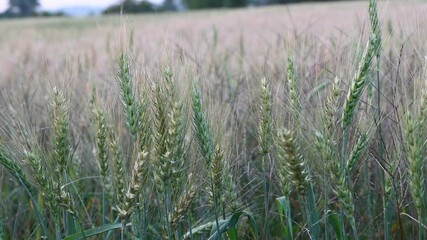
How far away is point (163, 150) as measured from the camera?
4.52ft

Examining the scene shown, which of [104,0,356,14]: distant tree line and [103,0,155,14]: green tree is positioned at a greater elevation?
[103,0,155,14]: green tree

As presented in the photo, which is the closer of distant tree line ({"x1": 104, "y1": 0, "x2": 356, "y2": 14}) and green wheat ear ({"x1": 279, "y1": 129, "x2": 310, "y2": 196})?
green wheat ear ({"x1": 279, "y1": 129, "x2": 310, "y2": 196})

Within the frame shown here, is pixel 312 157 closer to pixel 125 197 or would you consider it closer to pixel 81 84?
pixel 125 197

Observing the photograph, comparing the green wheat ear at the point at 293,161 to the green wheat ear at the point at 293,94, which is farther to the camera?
the green wheat ear at the point at 293,94

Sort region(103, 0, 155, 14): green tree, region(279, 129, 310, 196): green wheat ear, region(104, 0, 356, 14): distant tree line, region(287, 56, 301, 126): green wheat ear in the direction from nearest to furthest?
region(279, 129, 310, 196): green wheat ear, region(287, 56, 301, 126): green wheat ear, region(103, 0, 155, 14): green tree, region(104, 0, 356, 14): distant tree line

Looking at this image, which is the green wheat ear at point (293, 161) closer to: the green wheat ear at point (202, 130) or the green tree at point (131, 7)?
the green wheat ear at point (202, 130)

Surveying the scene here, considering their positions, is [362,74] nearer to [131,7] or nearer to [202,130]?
[202,130]

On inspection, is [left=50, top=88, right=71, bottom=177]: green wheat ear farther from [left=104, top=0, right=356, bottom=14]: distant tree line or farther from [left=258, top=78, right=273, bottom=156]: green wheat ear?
[left=104, top=0, right=356, bottom=14]: distant tree line

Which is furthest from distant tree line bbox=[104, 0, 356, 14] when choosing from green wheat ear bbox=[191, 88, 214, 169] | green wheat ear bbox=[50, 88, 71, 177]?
green wheat ear bbox=[191, 88, 214, 169]

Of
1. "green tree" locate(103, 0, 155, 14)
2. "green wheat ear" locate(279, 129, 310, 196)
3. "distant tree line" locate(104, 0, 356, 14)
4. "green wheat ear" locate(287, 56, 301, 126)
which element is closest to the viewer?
"green wheat ear" locate(279, 129, 310, 196)

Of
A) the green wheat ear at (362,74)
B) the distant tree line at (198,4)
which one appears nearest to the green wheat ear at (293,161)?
the green wheat ear at (362,74)

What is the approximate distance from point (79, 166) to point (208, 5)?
4131cm

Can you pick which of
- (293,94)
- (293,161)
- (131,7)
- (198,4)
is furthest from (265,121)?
(198,4)

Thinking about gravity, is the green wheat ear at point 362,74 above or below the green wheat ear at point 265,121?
above
